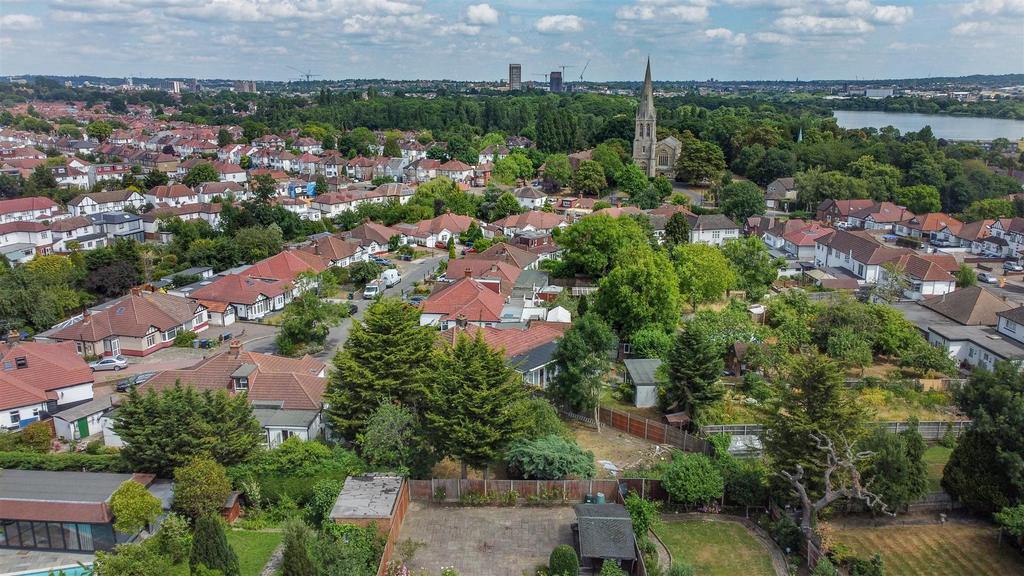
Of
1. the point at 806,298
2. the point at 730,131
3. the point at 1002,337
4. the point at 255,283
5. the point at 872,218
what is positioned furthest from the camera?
the point at 730,131

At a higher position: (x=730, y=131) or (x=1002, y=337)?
(x=730, y=131)

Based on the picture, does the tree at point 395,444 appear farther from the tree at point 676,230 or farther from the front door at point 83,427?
the tree at point 676,230

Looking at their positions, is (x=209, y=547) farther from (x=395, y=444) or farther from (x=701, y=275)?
(x=701, y=275)

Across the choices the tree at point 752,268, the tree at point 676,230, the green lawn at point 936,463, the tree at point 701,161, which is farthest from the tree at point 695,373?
the tree at point 701,161

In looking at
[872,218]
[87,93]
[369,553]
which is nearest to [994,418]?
[369,553]

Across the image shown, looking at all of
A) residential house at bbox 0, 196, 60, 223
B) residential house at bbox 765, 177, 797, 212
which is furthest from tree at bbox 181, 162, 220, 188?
residential house at bbox 765, 177, 797, 212

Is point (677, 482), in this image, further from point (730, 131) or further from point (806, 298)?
point (730, 131)

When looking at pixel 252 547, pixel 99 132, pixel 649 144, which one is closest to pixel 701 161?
pixel 649 144
